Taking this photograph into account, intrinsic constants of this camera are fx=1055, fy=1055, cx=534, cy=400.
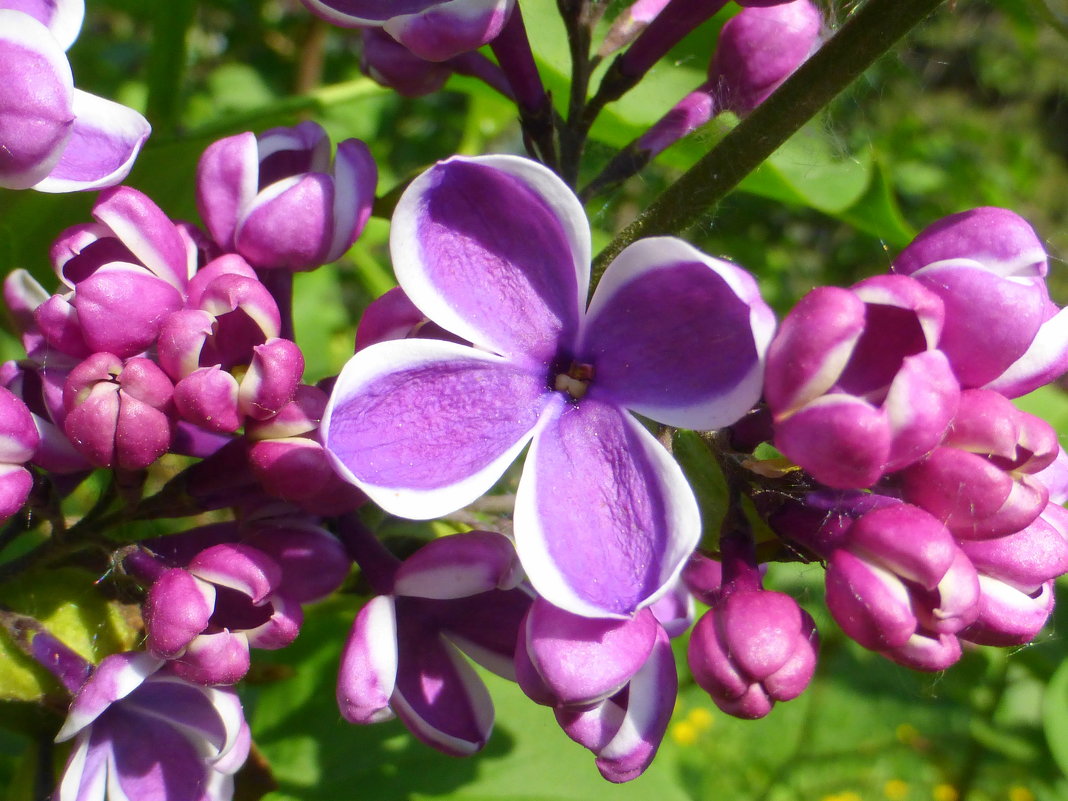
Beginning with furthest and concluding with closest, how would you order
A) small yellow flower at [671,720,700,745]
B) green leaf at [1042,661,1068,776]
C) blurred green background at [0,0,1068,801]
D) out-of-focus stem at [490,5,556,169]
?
small yellow flower at [671,720,700,745] < green leaf at [1042,661,1068,776] < blurred green background at [0,0,1068,801] < out-of-focus stem at [490,5,556,169]

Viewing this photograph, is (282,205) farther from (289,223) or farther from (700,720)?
(700,720)

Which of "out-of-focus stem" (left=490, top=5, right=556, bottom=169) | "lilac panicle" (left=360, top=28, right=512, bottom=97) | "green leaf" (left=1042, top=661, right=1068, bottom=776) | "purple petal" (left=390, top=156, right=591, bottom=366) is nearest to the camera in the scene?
"purple petal" (left=390, top=156, right=591, bottom=366)

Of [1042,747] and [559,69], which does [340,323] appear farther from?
[1042,747]

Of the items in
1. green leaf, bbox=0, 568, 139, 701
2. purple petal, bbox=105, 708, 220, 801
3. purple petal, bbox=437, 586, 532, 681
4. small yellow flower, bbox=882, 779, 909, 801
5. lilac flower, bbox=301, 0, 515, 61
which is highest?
lilac flower, bbox=301, 0, 515, 61

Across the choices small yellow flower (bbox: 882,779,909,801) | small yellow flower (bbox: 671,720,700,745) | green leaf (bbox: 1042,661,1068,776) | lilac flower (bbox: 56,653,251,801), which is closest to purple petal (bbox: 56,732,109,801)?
lilac flower (bbox: 56,653,251,801)

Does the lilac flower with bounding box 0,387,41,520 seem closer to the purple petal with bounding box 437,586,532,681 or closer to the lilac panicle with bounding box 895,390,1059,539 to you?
the purple petal with bounding box 437,586,532,681

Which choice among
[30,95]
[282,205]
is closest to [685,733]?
[282,205]

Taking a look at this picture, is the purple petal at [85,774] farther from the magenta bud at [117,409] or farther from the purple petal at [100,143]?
the purple petal at [100,143]

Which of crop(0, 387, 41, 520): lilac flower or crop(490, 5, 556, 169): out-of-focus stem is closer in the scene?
crop(0, 387, 41, 520): lilac flower

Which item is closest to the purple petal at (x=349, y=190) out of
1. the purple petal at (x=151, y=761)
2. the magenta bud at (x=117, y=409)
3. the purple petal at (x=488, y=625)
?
the magenta bud at (x=117, y=409)
